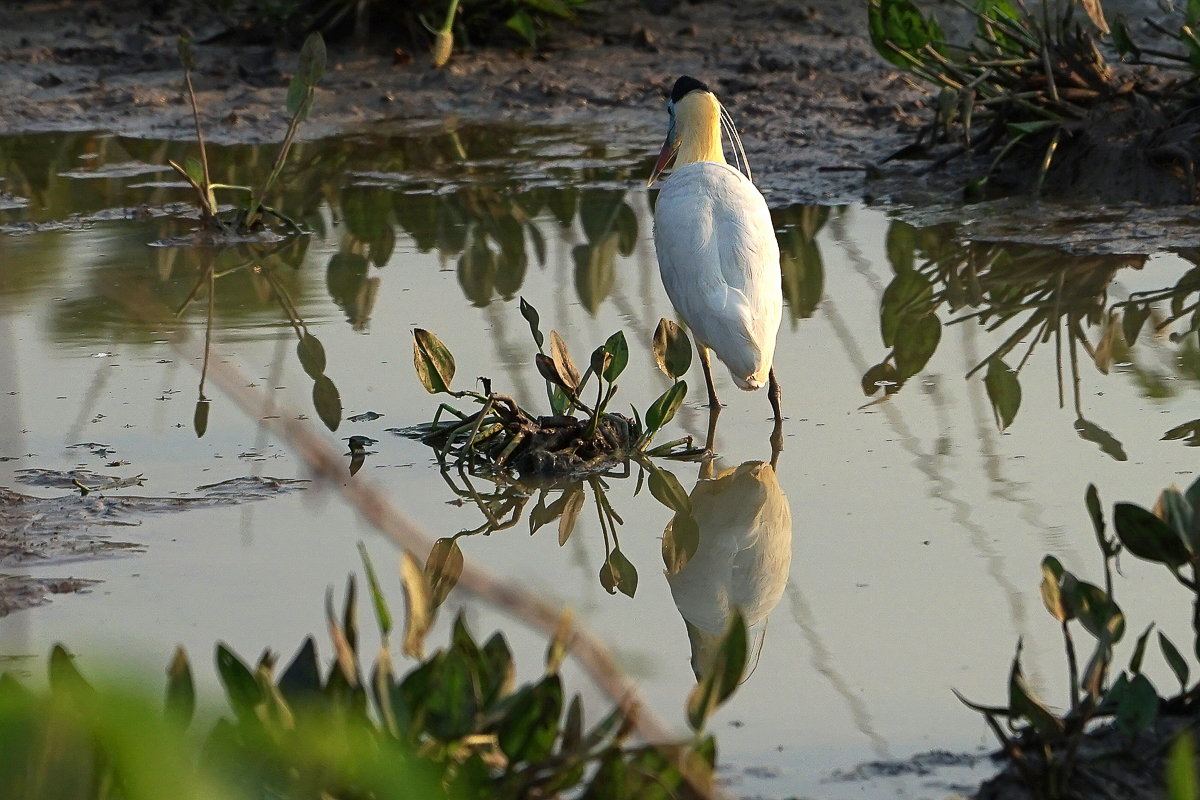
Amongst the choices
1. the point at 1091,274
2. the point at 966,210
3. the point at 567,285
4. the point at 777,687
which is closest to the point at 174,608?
the point at 777,687

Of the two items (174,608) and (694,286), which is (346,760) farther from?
(694,286)

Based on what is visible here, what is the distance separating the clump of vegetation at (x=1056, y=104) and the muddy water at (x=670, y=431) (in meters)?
0.62

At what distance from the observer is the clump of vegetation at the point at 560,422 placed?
388 cm

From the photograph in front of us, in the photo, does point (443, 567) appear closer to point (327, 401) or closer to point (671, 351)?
point (671, 351)

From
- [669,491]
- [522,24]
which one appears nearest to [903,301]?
[669,491]

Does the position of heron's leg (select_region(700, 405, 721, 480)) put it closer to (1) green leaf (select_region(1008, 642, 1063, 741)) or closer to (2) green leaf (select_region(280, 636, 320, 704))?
(1) green leaf (select_region(1008, 642, 1063, 741))

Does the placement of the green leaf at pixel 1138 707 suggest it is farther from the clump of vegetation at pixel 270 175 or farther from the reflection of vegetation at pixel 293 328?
the clump of vegetation at pixel 270 175

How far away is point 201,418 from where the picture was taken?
4.30 m

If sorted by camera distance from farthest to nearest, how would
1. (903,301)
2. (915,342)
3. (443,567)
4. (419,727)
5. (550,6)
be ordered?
(550,6)
(903,301)
(915,342)
(443,567)
(419,727)

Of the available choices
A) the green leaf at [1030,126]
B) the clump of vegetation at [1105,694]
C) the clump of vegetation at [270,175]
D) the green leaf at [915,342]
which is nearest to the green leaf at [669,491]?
the green leaf at [915,342]

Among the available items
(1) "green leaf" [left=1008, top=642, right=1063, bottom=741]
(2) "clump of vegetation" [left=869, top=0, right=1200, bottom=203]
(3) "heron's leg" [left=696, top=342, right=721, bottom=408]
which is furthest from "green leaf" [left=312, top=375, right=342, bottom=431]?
(2) "clump of vegetation" [left=869, top=0, right=1200, bottom=203]

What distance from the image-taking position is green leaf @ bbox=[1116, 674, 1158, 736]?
2107mm

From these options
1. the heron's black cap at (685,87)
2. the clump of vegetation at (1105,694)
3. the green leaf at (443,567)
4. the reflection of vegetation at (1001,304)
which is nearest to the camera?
the clump of vegetation at (1105,694)

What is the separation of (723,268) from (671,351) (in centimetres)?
35
